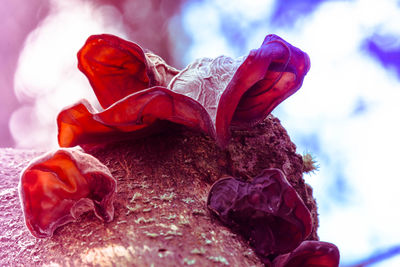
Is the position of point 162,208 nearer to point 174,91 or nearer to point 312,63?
point 174,91

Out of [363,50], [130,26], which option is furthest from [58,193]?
[363,50]

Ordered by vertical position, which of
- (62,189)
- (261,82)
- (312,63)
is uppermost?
(312,63)

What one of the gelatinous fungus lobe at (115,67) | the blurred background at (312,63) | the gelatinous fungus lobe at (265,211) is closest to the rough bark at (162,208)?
the gelatinous fungus lobe at (265,211)

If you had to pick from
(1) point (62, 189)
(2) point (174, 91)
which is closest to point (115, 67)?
(2) point (174, 91)

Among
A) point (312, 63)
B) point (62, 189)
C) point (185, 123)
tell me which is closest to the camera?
point (62, 189)

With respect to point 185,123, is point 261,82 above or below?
above

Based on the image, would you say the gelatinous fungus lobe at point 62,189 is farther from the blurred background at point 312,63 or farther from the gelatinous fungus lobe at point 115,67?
the blurred background at point 312,63
